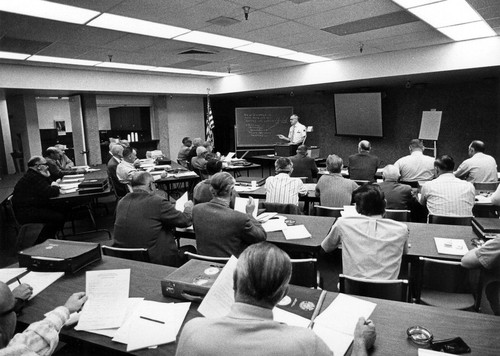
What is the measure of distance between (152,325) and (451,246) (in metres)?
2.16

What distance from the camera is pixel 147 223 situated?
287 centimetres

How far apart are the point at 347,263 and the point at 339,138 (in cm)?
862

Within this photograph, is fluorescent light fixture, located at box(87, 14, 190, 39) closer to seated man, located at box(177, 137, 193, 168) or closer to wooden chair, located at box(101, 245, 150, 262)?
wooden chair, located at box(101, 245, 150, 262)

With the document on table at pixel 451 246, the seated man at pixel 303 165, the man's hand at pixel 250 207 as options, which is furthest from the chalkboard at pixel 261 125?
the document on table at pixel 451 246

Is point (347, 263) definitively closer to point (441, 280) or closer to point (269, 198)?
point (441, 280)

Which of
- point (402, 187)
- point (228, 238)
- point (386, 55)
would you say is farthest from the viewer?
point (386, 55)

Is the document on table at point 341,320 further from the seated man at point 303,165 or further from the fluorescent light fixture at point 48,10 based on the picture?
the seated man at point 303,165

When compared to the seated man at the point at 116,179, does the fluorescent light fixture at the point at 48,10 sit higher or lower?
higher

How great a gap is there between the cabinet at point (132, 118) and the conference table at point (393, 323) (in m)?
11.4

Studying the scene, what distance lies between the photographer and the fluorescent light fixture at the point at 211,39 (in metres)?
5.24

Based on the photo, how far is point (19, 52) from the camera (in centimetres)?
613

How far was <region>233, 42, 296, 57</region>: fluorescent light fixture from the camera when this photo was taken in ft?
20.6

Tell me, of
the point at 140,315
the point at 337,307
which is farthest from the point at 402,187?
the point at 140,315

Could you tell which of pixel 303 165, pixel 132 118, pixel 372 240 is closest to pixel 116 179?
pixel 303 165
